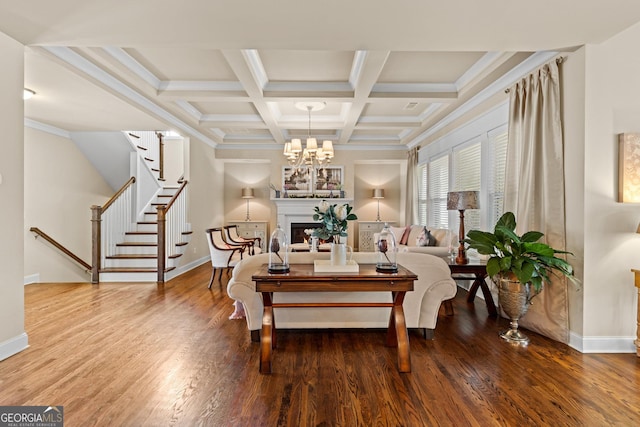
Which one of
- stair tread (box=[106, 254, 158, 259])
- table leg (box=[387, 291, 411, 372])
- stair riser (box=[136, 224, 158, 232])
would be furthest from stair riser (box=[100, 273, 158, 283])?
table leg (box=[387, 291, 411, 372])

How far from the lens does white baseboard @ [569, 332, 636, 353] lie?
297 centimetres

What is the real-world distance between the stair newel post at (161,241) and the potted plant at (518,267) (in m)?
4.77

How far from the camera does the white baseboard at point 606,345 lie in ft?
9.75

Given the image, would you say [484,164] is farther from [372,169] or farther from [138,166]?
[138,166]

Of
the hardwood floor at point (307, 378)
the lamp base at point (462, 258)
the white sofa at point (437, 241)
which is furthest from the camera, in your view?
the white sofa at point (437, 241)

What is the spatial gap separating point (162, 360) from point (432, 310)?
7.85 ft

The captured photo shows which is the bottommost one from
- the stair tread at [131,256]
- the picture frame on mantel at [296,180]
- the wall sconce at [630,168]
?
the stair tread at [131,256]

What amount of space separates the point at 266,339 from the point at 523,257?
233 centimetres

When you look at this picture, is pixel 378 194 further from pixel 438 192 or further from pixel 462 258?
pixel 462 258

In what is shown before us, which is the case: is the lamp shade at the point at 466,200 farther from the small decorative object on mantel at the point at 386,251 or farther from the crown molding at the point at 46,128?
the crown molding at the point at 46,128

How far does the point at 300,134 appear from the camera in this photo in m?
7.81

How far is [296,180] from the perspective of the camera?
28.7 feet

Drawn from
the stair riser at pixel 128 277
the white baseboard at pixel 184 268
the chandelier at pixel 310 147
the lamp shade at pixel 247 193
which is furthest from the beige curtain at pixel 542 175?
the lamp shade at pixel 247 193

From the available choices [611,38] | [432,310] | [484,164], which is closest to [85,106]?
[432,310]
